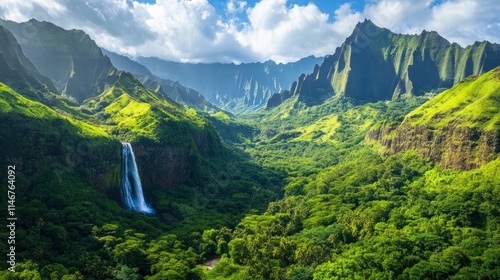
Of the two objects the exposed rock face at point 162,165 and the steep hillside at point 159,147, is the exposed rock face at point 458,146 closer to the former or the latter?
the steep hillside at point 159,147

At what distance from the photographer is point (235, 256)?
107188 millimetres

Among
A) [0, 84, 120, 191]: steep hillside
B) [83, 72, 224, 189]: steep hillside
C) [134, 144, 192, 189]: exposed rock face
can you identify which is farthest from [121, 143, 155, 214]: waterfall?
[83, 72, 224, 189]: steep hillside

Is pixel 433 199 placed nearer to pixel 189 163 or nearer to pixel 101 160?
pixel 189 163

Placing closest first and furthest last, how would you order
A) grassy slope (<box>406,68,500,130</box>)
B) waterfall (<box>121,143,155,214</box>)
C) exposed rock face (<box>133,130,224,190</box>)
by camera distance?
waterfall (<box>121,143,155,214</box>), grassy slope (<box>406,68,500,130</box>), exposed rock face (<box>133,130,224,190</box>)

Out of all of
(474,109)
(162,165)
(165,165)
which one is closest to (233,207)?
(165,165)

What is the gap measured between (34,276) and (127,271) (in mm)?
20177

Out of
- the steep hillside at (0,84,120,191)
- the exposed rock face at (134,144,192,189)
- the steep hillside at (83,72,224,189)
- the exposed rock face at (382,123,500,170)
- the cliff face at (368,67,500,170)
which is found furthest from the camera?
the steep hillside at (83,72,224,189)

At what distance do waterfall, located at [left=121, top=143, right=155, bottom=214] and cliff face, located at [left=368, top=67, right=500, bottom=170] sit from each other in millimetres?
126598

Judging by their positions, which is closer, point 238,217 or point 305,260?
point 305,260

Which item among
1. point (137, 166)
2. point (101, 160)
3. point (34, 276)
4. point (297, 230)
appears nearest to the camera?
point (34, 276)

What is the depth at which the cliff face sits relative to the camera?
14850 centimetres

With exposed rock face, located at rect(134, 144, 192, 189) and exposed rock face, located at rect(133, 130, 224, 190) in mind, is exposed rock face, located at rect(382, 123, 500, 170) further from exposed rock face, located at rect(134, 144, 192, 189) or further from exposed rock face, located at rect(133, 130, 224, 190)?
exposed rock face, located at rect(134, 144, 192, 189)

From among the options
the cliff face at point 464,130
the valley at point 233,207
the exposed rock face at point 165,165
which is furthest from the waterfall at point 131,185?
the cliff face at point 464,130

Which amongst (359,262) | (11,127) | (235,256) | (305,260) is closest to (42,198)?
(11,127)
